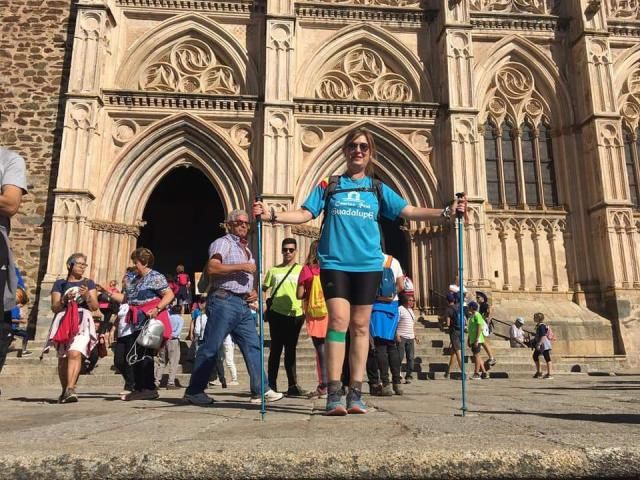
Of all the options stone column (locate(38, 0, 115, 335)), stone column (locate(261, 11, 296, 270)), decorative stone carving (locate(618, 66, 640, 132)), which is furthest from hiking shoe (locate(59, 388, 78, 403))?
decorative stone carving (locate(618, 66, 640, 132))

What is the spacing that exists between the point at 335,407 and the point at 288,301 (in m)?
2.86

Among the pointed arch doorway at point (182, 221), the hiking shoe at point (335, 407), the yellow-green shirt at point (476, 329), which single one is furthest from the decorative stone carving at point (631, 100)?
the hiking shoe at point (335, 407)

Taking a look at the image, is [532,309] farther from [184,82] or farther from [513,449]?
[513,449]

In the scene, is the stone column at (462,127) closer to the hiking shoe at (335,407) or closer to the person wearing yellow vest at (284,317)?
the person wearing yellow vest at (284,317)

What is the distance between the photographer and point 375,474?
1.82 meters

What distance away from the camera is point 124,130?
15047 mm

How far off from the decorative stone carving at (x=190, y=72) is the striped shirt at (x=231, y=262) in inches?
464

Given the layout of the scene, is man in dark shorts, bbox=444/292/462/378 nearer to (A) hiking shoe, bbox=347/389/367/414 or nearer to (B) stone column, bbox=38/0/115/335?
(A) hiking shoe, bbox=347/389/367/414

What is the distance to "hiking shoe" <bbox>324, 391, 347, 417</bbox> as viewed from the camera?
333 centimetres

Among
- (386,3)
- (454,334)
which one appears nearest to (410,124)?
(386,3)

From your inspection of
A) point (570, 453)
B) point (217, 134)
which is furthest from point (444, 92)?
point (570, 453)

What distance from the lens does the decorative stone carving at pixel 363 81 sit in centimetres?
1644

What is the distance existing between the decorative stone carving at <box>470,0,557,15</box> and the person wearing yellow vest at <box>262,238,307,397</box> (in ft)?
49.1

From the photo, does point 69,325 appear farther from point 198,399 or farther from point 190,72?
point 190,72
